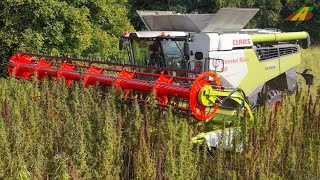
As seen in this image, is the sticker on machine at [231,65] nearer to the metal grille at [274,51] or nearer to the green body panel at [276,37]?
the metal grille at [274,51]

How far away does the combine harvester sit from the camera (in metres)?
5.14

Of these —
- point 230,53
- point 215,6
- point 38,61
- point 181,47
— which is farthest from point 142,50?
point 215,6

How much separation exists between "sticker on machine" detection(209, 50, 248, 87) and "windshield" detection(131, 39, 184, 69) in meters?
0.56

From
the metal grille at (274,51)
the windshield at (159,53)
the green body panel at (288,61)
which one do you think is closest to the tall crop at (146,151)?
the windshield at (159,53)

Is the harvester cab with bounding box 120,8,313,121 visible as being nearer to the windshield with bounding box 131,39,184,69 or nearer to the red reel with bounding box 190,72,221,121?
the windshield with bounding box 131,39,184,69

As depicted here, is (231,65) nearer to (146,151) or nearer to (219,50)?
(219,50)

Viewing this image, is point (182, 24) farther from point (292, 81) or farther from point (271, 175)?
point (271, 175)

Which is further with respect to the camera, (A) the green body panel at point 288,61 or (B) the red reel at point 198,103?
(A) the green body panel at point 288,61

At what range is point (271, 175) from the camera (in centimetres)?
344

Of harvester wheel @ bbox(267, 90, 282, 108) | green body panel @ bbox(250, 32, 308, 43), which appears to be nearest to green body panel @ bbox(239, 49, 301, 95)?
harvester wheel @ bbox(267, 90, 282, 108)

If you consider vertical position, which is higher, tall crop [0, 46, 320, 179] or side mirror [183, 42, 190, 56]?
side mirror [183, 42, 190, 56]

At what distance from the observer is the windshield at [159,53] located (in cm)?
640

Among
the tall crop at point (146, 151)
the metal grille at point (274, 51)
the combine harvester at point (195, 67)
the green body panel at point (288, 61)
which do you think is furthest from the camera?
the green body panel at point (288, 61)

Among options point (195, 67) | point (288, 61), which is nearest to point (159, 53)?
point (195, 67)
